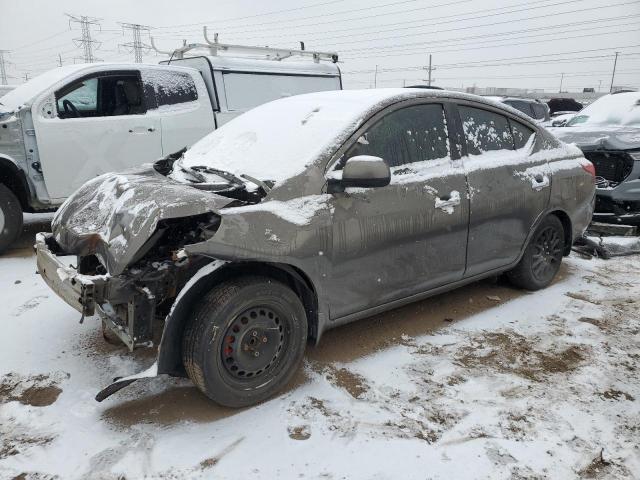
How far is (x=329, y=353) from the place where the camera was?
341 centimetres

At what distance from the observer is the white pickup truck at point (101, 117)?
5375mm

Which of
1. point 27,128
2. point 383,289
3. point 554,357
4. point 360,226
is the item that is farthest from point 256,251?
point 27,128

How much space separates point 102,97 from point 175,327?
4.59 metres

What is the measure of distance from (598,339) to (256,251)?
2665 millimetres

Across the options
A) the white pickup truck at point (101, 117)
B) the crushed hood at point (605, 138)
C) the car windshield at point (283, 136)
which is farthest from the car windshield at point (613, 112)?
the car windshield at point (283, 136)

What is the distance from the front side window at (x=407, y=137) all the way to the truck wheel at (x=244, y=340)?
3.25 ft

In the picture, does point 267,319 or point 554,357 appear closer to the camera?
point 267,319

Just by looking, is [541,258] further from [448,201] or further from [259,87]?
[259,87]

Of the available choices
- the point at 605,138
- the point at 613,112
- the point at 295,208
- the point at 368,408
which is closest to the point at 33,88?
the point at 295,208

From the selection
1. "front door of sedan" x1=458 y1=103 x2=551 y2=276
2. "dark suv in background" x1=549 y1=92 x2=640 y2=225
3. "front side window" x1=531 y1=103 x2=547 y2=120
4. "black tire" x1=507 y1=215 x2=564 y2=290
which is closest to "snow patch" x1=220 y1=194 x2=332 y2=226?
"front door of sedan" x1=458 y1=103 x2=551 y2=276

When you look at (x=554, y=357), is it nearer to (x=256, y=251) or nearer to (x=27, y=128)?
(x=256, y=251)

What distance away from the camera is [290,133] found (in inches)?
130

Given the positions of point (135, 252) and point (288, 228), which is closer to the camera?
point (135, 252)

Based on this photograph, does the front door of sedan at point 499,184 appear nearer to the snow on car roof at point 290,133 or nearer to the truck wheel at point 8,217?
the snow on car roof at point 290,133
